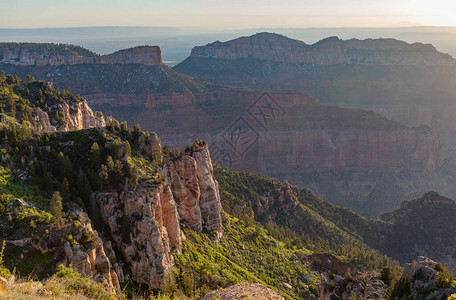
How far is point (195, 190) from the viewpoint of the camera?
4081 cm

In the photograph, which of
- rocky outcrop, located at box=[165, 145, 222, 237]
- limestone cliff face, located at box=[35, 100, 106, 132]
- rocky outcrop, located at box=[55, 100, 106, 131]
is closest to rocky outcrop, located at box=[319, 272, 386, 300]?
rocky outcrop, located at box=[165, 145, 222, 237]

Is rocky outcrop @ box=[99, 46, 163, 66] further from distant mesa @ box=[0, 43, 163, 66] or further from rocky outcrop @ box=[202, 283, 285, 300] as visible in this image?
rocky outcrop @ box=[202, 283, 285, 300]

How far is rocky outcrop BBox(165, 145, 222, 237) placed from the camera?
3941 cm

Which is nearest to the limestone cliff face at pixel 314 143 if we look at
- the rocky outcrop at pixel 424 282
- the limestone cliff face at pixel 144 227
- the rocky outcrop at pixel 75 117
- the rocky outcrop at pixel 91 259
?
the rocky outcrop at pixel 75 117

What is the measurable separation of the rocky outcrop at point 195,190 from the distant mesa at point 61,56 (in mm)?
103601

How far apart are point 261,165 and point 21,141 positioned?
10321 centimetres

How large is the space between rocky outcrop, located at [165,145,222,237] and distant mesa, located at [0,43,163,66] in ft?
340

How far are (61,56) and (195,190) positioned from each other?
108532 mm

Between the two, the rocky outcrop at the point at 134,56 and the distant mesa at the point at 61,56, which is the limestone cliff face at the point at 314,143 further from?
the distant mesa at the point at 61,56

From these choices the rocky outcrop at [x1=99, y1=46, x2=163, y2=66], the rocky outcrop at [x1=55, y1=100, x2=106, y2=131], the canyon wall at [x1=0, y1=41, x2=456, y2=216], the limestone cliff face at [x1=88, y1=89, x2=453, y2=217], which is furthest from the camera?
the rocky outcrop at [x1=99, y1=46, x2=163, y2=66]

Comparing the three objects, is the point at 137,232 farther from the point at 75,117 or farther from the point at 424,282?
the point at 75,117

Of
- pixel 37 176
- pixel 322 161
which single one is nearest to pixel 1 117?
pixel 37 176

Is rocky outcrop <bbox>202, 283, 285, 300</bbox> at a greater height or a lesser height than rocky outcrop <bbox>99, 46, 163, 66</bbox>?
lesser

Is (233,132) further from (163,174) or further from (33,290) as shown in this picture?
(33,290)
